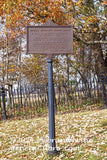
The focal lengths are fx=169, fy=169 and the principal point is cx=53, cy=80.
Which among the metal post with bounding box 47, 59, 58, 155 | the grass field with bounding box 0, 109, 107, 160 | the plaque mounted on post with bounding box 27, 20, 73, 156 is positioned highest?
the plaque mounted on post with bounding box 27, 20, 73, 156

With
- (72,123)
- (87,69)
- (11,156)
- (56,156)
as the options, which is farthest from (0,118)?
(87,69)

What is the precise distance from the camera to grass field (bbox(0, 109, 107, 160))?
409cm

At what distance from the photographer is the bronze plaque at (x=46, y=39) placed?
13.1 ft

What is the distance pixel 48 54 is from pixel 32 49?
40 cm

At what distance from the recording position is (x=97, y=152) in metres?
3.97

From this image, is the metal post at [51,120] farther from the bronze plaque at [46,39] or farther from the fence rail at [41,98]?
the fence rail at [41,98]

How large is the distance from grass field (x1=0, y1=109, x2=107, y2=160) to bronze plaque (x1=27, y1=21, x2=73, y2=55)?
2.49 meters

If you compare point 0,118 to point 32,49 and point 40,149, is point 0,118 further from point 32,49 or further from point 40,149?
point 32,49

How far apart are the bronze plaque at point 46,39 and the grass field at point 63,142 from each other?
98.2 inches

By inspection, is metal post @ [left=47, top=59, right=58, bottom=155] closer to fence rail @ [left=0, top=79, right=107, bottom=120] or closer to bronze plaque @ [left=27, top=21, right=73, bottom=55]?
bronze plaque @ [left=27, top=21, right=73, bottom=55]

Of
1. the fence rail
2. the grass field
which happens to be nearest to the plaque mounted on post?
the grass field

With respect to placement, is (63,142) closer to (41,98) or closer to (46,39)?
(46,39)

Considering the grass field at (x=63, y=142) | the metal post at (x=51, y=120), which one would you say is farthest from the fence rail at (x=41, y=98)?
the metal post at (x=51, y=120)

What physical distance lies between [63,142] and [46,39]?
293 centimetres
